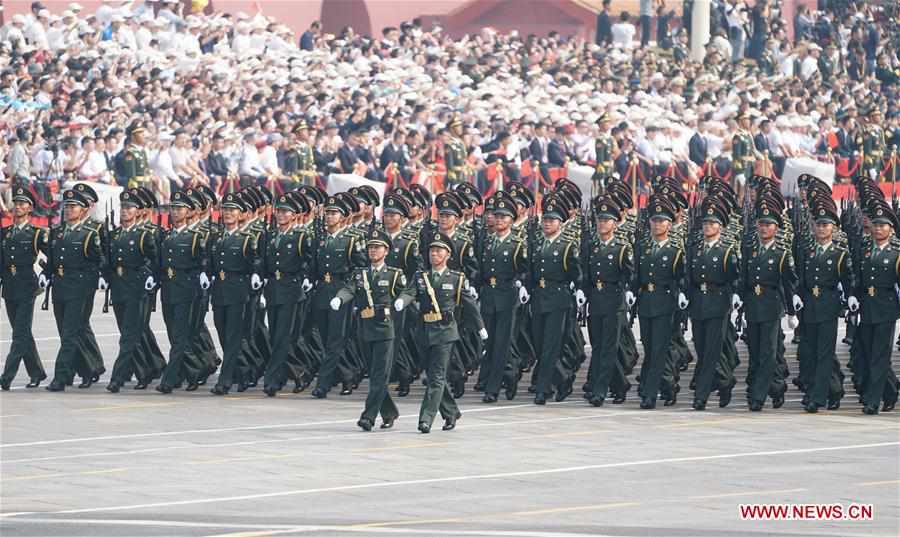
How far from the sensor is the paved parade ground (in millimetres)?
13797

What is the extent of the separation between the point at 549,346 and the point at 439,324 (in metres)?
1.97

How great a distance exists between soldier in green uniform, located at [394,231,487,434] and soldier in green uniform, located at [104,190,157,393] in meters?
3.68

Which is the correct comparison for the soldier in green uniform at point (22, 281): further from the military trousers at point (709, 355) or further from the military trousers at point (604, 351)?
the military trousers at point (709, 355)

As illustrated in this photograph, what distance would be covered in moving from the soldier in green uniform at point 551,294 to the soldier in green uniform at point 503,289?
0.24 metres

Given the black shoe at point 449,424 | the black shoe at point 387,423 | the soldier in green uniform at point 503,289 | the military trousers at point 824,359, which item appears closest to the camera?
the black shoe at point 449,424

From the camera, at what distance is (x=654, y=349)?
63.8ft

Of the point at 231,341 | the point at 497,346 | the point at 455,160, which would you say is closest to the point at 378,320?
the point at 497,346

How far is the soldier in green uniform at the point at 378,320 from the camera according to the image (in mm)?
18000

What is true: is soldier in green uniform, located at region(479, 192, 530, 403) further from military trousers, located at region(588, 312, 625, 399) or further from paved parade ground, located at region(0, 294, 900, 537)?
military trousers, located at region(588, 312, 625, 399)

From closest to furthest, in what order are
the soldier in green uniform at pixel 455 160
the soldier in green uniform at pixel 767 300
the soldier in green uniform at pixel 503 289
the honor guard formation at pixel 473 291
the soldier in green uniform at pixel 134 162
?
the honor guard formation at pixel 473 291
the soldier in green uniform at pixel 767 300
the soldier in green uniform at pixel 503 289
the soldier in green uniform at pixel 134 162
the soldier in green uniform at pixel 455 160

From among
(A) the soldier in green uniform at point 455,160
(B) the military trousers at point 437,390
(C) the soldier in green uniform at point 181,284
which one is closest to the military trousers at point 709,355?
(B) the military trousers at point 437,390

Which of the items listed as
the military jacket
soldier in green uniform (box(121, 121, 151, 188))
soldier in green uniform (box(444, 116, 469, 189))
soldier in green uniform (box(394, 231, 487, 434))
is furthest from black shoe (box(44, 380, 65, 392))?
soldier in green uniform (box(444, 116, 469, 189))

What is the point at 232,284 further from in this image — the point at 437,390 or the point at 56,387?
the point at 437,390

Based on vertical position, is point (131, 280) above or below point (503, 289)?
below
